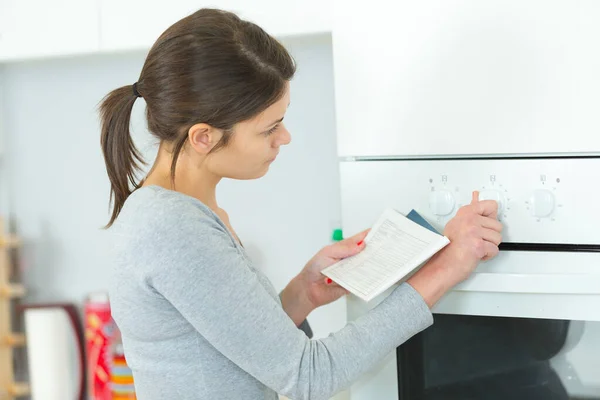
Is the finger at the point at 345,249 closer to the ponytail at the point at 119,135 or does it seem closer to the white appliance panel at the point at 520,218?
the white appliance panel at the point at 520,218

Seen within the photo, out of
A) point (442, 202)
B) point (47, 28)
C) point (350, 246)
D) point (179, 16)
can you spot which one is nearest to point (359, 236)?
point (350, 246)

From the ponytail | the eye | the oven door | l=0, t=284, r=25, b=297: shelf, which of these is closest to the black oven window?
the oven door

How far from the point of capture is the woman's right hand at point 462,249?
0.90 meters

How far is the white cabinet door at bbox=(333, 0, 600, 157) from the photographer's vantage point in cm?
88

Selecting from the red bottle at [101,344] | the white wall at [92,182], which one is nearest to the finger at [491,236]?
the white wall at [92,182]

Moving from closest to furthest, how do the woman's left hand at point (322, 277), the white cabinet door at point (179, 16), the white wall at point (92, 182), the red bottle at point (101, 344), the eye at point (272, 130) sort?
the eye at point (272, 130)
the woman's left hand at point (322, 277)
the white cabinet door at point (179, 16)
the white wall at point (92, 182)
the red bottle at point (101, 344)

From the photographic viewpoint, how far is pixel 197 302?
0.82 m

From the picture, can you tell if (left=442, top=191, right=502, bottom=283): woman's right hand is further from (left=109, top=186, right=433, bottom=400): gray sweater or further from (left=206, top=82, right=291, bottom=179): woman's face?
(left=206, top=82, right=291, bottom=179): woman's face

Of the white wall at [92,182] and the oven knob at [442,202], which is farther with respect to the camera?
the white wall at [92,182]

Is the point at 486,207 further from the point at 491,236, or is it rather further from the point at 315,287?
the point at 315,287

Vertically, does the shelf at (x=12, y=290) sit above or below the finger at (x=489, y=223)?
below

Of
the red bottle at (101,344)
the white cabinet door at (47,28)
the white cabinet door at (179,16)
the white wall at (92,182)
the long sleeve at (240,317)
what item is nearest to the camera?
the long sleeve at (240,317)

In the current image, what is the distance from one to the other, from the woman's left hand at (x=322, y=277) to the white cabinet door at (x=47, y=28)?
1.87 ft

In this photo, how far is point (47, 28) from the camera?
1346mm
